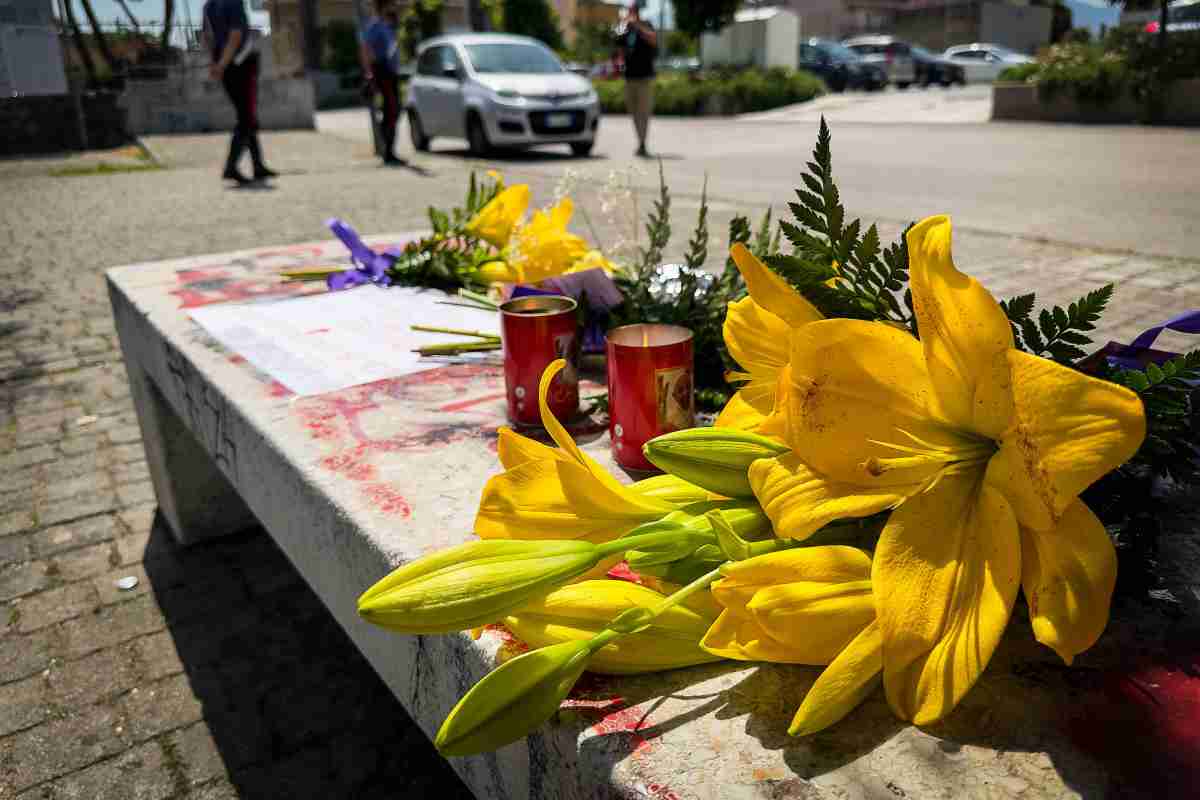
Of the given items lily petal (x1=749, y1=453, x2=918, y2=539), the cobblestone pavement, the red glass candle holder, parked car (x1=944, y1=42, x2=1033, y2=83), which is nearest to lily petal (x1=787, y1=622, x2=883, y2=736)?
lily petal (x1=749, y1=453, x2=918, y2=539)

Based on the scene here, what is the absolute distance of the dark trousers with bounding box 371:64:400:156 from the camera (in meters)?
12.4

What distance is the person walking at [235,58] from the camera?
10469 millimetres

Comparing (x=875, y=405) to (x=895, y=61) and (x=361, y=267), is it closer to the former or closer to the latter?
(x=361, y=267)

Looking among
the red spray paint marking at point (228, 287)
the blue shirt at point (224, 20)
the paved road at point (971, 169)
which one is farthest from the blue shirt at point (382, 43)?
the red spray paint marking at point (228, 287)

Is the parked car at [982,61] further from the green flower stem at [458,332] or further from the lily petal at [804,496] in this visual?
the lily petal at [804,496]

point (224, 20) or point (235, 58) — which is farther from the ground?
point (224, 20)

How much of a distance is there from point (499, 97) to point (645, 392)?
11956 millimetres

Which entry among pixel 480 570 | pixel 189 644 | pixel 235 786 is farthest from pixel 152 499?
pixel 480 570

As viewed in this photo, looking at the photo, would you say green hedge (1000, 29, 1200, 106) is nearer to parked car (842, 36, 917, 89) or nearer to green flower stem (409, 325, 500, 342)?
parked car (842, 36, 917, 89)

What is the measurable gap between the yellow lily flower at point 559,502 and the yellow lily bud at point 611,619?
0.08 metres

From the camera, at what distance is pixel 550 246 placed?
7.50ft

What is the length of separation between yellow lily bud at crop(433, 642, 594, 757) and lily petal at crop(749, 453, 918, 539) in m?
0.22

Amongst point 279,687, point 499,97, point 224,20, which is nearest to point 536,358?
point 279,687

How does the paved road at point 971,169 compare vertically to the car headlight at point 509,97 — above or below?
below
